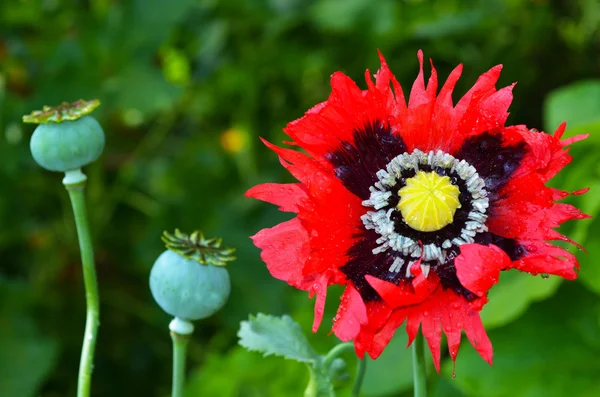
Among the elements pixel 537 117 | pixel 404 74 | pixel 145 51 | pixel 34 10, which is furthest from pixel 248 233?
pixel 537 117

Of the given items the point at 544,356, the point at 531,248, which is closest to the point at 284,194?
the point at 531,248

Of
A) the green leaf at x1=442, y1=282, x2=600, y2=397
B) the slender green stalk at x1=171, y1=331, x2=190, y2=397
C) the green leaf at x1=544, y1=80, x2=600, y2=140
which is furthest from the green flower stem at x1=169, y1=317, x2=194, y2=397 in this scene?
the green leaf at x1=544, y1=80, x2=600, y2=140

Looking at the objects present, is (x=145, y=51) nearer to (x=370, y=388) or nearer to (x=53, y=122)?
(x=370, y=388)

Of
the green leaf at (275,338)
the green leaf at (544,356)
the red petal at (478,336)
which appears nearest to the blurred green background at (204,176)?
the green leaf at (544,356)

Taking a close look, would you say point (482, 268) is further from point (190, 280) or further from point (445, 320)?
point (190, 280)

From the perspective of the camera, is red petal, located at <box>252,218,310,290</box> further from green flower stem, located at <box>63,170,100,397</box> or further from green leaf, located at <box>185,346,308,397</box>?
green leaf, located at <box>185,346,308,397</box>

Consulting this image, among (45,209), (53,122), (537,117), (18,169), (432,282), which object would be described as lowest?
(537,117)
